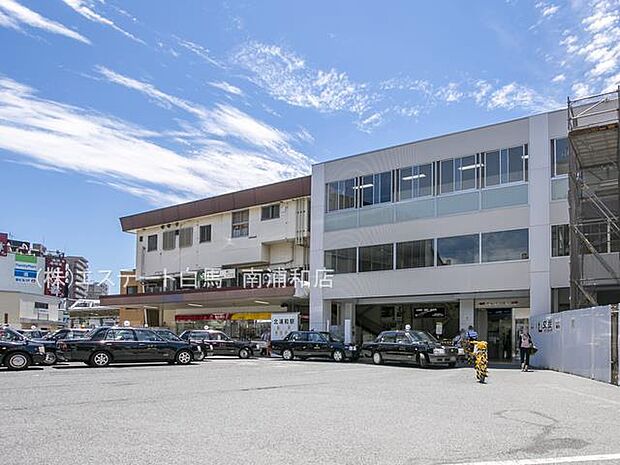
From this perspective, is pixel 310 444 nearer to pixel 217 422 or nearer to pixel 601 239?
pixel 217 422

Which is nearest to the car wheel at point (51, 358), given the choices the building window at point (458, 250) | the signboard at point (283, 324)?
the signboard at point (283, 324)

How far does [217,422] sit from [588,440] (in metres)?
5.10

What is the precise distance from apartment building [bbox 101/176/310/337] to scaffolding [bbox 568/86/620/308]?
1644cm

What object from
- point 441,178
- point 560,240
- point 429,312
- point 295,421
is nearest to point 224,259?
point 429,312

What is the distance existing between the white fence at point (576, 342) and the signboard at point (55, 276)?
82232 mm

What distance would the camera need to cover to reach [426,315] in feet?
123

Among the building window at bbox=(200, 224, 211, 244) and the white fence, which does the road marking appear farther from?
the building window at bbox=(200, 224, 211, 244)

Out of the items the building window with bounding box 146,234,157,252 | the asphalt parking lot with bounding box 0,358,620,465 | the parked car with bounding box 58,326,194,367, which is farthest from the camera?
the building window with bounding box 146,234,157,252

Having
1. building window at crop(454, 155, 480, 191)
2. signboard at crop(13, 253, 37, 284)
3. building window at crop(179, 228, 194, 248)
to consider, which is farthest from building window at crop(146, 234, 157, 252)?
signboard at crop(13, 253, 37, 284)

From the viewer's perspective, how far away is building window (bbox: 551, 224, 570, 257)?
91.3 ft

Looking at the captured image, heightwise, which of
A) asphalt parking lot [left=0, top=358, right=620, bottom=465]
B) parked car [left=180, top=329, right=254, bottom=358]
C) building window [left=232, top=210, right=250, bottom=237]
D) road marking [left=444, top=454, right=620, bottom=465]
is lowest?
parked car [left=180, top=329, right=254, bottom=358]

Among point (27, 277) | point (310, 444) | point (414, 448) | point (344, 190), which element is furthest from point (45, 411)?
point (27, 277)

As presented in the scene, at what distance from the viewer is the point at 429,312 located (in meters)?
37.4

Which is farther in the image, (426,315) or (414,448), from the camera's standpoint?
(426,315)
